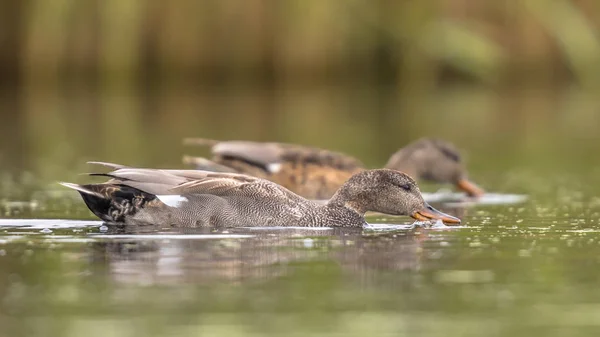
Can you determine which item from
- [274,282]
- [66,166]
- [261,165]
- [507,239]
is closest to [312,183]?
[261,165]

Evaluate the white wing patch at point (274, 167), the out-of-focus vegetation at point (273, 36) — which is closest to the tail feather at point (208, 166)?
the white wing patch at point (274, 167)

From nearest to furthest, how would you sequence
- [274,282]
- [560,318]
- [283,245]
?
[560,318]
[274,282]
[283,245]

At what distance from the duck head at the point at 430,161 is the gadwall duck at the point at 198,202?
413cm

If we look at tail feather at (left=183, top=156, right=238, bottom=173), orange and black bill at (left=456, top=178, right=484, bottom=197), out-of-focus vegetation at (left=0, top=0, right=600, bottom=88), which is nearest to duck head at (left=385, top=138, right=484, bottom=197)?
orange and black bill at (left=456, top=178, right=484, bottom=197)

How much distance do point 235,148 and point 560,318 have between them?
6.84 m

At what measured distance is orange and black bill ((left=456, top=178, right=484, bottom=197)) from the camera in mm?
12367

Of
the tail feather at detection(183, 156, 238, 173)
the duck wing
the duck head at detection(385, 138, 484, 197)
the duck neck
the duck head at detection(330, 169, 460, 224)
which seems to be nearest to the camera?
the duck wing

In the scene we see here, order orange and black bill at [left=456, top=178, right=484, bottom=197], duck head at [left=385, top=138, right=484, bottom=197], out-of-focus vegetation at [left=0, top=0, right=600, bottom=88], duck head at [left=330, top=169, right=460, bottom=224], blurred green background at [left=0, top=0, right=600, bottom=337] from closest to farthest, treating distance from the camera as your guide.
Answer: blurred green background at [left=0, top=0, right=600, bottom=337] → duck head at [left=330, top=169, right=460, bottom=224] → orange and black bill at [left=456, top=178, right=484, bottom=197] → duck head at [left=385, top=138, right=484, bottom=197] → out-of-focus vegetation at [left=0, top=0, right=600, bottom=88]

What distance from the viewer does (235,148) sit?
12367 mm

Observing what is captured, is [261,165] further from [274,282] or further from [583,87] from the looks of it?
[583,87]

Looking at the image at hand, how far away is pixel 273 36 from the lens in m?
24.1

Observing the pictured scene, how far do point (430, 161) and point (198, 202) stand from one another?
5.03m

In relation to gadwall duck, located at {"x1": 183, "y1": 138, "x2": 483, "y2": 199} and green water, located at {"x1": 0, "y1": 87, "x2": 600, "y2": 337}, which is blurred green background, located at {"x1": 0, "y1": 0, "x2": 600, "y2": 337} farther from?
gadwall duck, located at {"x1": 183, "y1": 138, "x2": 483, "y2": 199}

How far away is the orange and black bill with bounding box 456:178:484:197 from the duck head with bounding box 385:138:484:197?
0.66 ft
